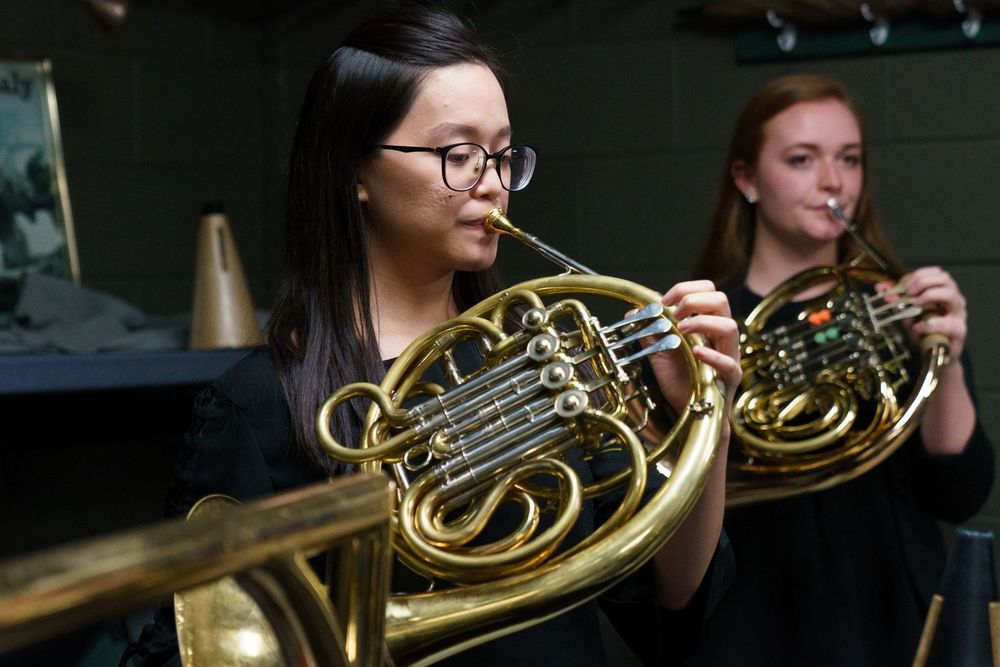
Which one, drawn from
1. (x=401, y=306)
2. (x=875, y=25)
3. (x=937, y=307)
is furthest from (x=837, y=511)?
(x=875, y=25)

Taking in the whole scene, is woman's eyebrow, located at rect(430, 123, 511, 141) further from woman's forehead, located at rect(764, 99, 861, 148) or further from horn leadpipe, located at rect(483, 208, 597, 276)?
woman's forehead, located at rect(764, 99, 861, 148)

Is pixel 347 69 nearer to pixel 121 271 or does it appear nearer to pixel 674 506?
pixel 674 506

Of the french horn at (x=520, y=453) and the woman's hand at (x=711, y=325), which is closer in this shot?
the french horn at (x=520, y=453)

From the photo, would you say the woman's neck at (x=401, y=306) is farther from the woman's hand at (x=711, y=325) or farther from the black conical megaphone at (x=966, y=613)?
the black conical megaphone at (x=966, y=613)

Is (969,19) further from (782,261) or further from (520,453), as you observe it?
(520,453)

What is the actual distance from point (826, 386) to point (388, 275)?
73 centimetres

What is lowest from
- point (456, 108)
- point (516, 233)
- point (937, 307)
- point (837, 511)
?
point (837, 511)

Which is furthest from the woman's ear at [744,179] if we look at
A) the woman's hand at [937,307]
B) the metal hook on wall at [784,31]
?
the metal hook on wall at [784,31]

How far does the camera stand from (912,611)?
1.66 m

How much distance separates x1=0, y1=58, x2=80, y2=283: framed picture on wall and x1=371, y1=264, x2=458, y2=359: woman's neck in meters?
1.08

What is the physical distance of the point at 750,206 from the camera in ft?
6.19

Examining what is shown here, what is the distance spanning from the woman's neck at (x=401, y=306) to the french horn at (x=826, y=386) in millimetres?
548

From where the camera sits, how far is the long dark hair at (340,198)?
1054 mm

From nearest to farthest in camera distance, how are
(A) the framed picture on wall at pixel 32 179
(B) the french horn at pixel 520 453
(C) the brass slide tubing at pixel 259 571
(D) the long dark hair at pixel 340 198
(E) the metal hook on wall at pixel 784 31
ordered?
1. (C) the brass slide tubing at pixel 259 571
2. (B) the french horn at pixel 520 453
3. (D) the long dark hair at pixel 340 198
4. (A) the framed picture on wall at pixel 32 179
5. (E) the metal hook on wall at pixel 784 31
